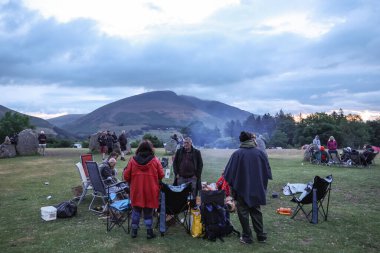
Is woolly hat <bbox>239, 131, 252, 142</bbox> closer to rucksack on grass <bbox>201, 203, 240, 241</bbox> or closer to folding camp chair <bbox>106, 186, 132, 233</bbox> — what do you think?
rucksack on grass <bbox>201, 203, 240, 241</bbox>

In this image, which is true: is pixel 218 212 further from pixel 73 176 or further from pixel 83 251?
pixel 73 176

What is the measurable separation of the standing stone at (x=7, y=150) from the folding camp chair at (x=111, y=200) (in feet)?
50.2

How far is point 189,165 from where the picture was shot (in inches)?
286

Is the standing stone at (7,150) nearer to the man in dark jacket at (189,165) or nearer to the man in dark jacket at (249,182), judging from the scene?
the man in dark jacket at (189,165)

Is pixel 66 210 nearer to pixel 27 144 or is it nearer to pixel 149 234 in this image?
pixel 149 234

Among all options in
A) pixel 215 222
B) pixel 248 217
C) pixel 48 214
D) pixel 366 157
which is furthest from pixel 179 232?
pixel 366 157

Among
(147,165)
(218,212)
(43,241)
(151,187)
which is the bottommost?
(43,241)

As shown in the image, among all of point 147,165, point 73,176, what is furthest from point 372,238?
point 73,176

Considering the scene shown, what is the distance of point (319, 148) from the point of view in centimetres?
1819

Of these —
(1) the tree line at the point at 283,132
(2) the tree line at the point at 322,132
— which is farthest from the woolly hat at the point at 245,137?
(2) the tree line at the point at 322,132

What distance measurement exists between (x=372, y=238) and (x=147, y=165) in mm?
3817

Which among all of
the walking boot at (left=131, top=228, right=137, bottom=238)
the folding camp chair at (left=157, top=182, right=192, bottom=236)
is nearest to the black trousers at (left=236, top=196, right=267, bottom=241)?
the folding camp chair at (left=157, top=182, right=192, bottom=236)

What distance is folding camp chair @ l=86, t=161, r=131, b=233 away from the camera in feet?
21.0

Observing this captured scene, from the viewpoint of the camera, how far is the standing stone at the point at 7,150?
67.7ft
